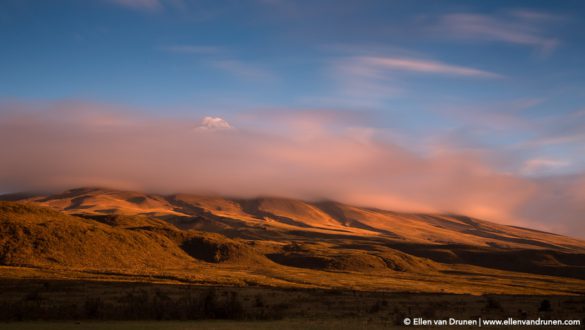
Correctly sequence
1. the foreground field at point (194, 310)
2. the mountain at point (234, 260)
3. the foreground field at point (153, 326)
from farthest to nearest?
the mountain at point (234, 260) < the foreground field at point (194, 310) < the foreground field at point (153, 326)

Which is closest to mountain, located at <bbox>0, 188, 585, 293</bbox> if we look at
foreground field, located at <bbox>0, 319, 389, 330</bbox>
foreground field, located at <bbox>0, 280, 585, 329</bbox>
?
foreground field, located at <bbox>0, 280, 585, 329</bbox>

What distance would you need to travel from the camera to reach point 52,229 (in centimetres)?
9256

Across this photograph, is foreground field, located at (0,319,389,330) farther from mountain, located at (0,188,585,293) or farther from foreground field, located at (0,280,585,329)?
mountain, located at (0,188,585,293)

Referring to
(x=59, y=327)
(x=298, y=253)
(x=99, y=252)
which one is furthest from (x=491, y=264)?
(x=59, y=327)

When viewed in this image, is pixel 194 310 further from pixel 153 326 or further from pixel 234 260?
A: pixel 234 260

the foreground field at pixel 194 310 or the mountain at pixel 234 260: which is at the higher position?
the foreground field at pixel 194 310

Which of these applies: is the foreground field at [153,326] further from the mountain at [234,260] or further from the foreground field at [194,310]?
the mountain at [234,260]

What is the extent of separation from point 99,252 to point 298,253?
53801 mm

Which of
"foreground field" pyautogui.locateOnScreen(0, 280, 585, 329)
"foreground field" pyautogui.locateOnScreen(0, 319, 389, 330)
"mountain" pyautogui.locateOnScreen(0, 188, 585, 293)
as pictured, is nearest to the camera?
"foreground field" pyautogui.locateOnScreen(0, 319, 389, 330)

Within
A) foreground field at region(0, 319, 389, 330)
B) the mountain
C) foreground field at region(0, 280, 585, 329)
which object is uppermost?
A: foreground field at region(0, 319, 389, 330)

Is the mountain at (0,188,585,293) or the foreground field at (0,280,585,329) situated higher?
the foreground field at (0,280,585,329)

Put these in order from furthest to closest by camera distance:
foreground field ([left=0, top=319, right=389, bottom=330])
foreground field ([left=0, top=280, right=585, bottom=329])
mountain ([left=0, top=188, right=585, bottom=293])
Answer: mountain ([left=0, top=188, right=585, bottom=293]), foreground field ([left=0, top=280, right=585, bottom=329]), foreground field ([left=0, top=319, right=389, bottom=330])

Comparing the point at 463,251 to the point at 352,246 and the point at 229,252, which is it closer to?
the point at 352,246

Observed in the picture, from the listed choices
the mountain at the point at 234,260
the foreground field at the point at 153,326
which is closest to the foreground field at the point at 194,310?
the foreground field at the point at 153,326
